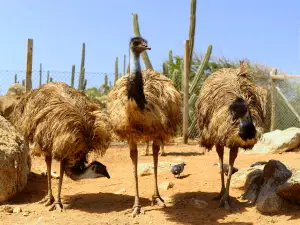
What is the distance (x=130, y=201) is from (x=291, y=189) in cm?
215

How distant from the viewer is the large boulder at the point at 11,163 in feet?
20.0

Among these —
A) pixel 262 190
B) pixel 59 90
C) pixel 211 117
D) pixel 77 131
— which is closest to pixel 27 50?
pixel 59 90

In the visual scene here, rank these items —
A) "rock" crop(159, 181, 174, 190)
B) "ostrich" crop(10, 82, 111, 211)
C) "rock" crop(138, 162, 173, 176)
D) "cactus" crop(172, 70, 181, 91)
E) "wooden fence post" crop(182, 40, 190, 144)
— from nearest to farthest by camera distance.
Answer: "ostrich" crop(10, 82, 111, 211) → "rock" crop(159, 181, 174, 190) → "rock" crop(138, 162, 173, 176) → "wooden fence post" crop(182, 40, 190, 144) → "cactus" crop(172, 70, 181, 91)

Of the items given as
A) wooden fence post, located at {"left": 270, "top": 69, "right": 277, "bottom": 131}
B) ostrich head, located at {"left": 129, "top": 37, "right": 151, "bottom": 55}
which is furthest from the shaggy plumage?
wooden fence post, located at {"left": 270, "top": 69, "right": 277, "bottom": 131}

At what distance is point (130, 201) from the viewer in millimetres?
6059

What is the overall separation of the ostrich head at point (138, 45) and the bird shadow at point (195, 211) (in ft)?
6.67

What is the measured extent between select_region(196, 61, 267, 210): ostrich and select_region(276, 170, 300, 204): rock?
648 millimetres

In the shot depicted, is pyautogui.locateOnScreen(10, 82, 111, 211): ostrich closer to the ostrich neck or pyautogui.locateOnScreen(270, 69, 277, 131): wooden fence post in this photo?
the ostrich neck

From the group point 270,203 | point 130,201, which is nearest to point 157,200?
point 130,201

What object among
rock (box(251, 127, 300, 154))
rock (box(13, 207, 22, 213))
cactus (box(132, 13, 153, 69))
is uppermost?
cactus (box(132, 13, 153, 69))

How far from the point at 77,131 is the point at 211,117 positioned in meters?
1.75

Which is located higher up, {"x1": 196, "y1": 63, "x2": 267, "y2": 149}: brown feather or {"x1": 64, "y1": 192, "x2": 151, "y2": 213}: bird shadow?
{"x1": 196, "y1": 63, "x2": 267, "y2": 149}: brown feather

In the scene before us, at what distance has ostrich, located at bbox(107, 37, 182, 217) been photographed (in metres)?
4.99

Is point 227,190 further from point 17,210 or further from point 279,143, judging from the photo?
point 279,143
